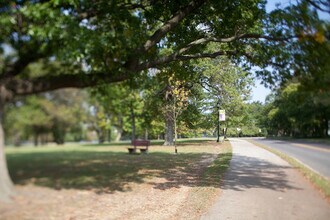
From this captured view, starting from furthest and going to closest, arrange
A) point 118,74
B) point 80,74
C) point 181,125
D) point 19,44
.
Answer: point 181,125 → point 118,74 → point 80,74 → point 19,44

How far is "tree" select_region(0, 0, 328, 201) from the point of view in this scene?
220 inches

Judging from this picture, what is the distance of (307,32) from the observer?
973 cm

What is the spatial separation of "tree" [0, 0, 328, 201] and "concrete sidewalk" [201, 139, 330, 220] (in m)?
3.48

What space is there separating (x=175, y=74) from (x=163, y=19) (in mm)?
2294

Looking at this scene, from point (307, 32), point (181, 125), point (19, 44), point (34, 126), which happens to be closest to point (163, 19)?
point (307, 32)

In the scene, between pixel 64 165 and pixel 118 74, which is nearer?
pixel 64 165

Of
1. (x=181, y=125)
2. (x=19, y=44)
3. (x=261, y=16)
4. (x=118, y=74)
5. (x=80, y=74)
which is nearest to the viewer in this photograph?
(x=19, y=44)

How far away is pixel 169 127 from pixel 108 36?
17.1 meters

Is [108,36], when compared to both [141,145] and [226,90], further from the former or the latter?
Answer: [226,90]

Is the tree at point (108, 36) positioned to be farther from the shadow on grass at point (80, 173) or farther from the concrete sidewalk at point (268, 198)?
the concrete sidewalk at point (268, 198)

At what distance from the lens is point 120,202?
8.16m

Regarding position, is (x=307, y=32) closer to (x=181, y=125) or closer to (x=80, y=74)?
(x=80, y=74)

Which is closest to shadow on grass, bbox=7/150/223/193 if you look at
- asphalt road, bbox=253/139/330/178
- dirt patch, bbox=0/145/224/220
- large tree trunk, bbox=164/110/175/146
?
dirt patch, bbox=0/145/224/220

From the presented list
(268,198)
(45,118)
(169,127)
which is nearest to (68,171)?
(45,118)
